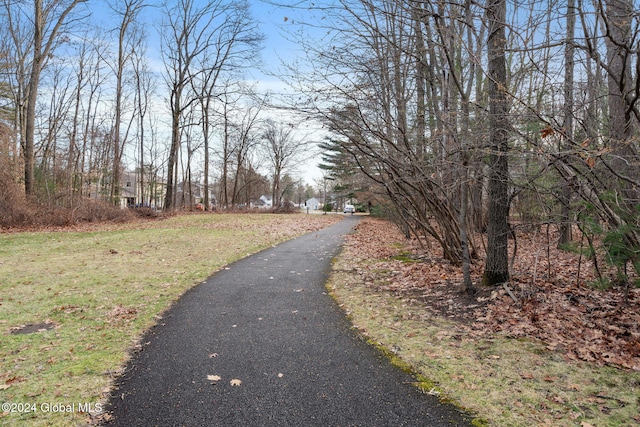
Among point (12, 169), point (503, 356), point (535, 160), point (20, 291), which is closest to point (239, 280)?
point (20, 291)

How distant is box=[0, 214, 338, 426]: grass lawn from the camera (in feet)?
9.92

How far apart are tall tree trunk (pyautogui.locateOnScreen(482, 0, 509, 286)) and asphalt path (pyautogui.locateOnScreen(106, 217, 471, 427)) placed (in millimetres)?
2586

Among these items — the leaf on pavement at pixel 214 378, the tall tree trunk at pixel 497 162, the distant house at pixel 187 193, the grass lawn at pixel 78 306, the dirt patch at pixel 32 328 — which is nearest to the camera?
the grass lawn at pixel 78 306

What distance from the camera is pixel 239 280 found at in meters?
7.23

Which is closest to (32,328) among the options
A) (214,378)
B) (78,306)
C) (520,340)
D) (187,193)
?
(78,306)

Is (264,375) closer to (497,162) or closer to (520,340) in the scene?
(520,340)

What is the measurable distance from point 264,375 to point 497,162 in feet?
13.6

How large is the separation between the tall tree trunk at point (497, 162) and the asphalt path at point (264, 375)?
2586mm

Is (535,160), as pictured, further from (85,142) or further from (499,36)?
(85,142)

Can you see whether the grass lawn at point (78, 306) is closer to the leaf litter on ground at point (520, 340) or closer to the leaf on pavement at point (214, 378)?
the leaf on pavement at point (214, 378)

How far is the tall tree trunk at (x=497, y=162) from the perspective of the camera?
184 inches

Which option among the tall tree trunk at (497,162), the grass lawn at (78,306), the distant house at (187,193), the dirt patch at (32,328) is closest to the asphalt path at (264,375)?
the grass lawn at (78,306)

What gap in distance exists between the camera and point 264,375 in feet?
11.1

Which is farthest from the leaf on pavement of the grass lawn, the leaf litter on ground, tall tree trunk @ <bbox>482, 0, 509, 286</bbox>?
tall tree trunk @ <bbox>482, 0, 509, 286</bbox>
